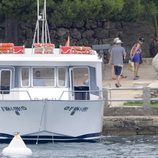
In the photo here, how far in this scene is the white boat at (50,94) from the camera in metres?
34.8

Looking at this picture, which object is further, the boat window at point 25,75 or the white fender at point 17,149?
the boat window at point 25,75

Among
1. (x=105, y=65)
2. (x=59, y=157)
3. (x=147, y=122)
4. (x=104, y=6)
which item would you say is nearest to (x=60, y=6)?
(x=104, y=6)

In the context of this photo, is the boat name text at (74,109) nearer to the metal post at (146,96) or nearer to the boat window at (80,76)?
the boat window at (80,76)

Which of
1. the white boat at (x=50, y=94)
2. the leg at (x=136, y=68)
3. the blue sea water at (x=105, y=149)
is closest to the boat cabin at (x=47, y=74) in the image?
the white boat at (x=50, y=94)

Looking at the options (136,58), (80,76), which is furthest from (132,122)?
(136,58)

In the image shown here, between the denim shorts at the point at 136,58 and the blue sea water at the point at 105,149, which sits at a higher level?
the denim shorts at the point at 136,58

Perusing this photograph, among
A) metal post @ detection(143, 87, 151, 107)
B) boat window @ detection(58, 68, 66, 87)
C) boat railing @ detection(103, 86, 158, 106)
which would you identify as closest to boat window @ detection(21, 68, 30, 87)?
boat window @ detection(58, 68, 66, 87)

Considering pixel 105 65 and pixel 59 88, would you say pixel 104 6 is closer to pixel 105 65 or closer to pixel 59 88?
pixel 105 65

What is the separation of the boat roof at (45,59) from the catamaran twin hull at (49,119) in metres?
1.39

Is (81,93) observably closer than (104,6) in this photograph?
Yes

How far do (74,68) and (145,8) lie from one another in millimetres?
11914

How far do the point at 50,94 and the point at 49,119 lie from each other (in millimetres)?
1015

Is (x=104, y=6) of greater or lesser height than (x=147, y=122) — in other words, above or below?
above

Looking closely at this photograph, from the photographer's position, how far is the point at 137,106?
3862 centimetres
